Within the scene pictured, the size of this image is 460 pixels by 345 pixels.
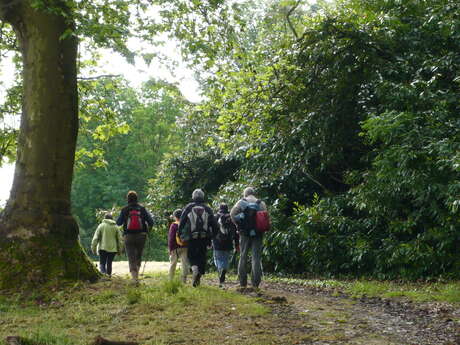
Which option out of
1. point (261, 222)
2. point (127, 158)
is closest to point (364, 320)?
point (261, 222)

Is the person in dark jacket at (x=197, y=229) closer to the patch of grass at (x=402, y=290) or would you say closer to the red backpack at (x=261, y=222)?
the red backpack at (x=261, y=222)

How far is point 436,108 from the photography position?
13.8 m

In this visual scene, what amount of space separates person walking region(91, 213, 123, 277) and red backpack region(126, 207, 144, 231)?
9.69 feet

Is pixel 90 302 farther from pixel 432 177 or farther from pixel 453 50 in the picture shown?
pixel 453 50

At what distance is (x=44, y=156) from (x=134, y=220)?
8.25 ft

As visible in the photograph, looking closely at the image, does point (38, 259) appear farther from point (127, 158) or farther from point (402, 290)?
point (127, 158)

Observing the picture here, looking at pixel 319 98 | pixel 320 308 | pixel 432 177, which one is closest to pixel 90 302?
pixel 320 308

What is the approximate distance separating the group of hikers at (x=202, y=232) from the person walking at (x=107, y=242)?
193 cm

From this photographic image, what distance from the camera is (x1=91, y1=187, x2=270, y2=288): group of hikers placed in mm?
11125

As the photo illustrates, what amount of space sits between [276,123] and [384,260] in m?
5.32

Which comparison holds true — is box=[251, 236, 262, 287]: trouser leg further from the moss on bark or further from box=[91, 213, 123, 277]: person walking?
box=[91, 213, 123, 277]: person walking

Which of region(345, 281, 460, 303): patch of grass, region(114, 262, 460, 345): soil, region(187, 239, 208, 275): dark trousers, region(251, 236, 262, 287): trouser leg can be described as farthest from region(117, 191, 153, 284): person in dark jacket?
region(345, 281, 460, 303): patch of grass

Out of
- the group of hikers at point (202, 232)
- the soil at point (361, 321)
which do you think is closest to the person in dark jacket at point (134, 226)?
the group of hikers at point (202, 232)

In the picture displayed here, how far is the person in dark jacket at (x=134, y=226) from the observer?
11.9 meters
